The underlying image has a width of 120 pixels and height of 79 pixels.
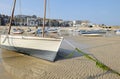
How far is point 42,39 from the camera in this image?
1188 cm

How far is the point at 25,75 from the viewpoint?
859 cm

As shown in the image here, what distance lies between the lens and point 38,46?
12.4m

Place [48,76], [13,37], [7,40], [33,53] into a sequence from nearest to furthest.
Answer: [48,76]
[33,53]
[13,37]
[7,40]

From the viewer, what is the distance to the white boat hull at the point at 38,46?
11.7 meters

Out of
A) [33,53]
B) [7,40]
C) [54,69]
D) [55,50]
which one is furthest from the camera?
[7,40]

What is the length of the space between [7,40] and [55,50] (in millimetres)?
5591

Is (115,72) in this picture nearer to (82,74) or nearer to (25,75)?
(82,74)

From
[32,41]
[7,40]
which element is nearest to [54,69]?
[32,41]

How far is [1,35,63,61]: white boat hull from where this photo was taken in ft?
38.5

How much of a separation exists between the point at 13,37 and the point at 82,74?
756 centimetres

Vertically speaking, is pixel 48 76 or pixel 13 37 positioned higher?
pixel 13 37

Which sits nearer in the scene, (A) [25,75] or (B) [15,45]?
(A) [25,75]

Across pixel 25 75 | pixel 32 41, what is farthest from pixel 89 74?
pixel 32 41

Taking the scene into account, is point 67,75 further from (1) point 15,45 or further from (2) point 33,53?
(1) point 15,45
